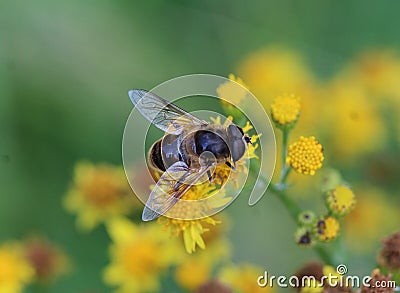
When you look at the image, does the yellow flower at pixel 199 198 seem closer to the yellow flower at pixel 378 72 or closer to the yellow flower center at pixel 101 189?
the yellow flower center at pixel 101 189

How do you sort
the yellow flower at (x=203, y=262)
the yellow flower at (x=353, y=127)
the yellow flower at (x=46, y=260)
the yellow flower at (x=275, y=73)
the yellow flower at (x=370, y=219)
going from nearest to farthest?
the yellow flower at (x=203, y=262) < the yellow flower at (x=46, y=260) < the yellow flower at (x=370, y=219) < the yellow flower at (x=353, y=127) < the yellow flower at (x=275, y=73)

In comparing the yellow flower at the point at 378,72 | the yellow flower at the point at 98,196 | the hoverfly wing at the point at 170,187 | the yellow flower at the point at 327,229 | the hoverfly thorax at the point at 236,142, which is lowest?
the hoverfly wing at the point at 170,187

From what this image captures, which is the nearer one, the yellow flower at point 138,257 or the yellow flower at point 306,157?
the yellow flower at point 306,157

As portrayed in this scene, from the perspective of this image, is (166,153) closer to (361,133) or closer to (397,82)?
(361,133)

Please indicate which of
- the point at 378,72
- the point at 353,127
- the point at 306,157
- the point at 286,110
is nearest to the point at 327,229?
the point at 306,157

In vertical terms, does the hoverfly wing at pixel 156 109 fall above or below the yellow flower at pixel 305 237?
above

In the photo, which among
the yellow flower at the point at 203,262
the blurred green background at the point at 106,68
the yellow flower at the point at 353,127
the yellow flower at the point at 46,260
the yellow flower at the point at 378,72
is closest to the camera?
the yellow flower at the point at 203,262

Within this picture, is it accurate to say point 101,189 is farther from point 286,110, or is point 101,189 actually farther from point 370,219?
point 370,219

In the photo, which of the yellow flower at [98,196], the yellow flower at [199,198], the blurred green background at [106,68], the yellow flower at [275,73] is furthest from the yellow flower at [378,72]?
the yellow flower at [199,198]
